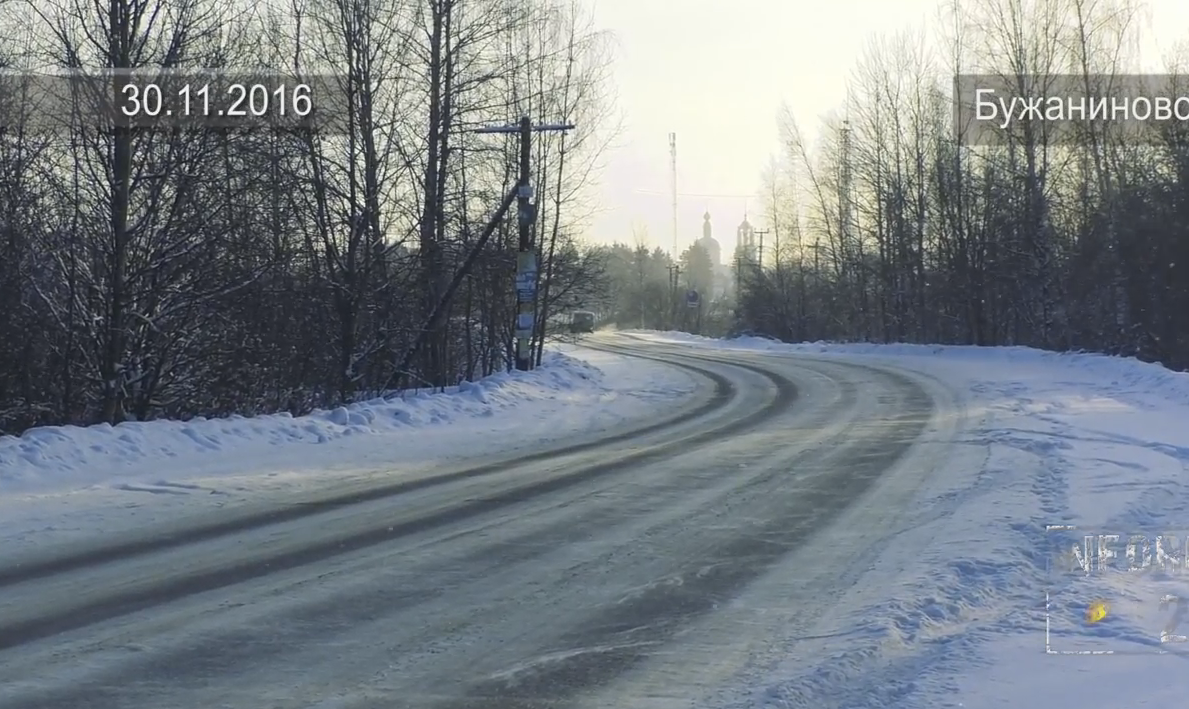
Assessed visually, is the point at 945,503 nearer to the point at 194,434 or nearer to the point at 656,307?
the point at 194,434

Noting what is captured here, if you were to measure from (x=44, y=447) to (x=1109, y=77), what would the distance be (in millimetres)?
37225

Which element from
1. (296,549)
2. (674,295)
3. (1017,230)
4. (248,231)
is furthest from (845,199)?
(674,295)

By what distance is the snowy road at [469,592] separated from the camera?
5.38m

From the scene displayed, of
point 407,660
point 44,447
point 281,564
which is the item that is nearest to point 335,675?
point 407,660

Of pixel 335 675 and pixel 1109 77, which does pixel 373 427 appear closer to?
pixel 335 675

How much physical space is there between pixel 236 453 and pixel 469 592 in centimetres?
679

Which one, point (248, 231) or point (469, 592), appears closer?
point (469, 592)

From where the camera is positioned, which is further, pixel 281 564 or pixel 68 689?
pixel 281 564

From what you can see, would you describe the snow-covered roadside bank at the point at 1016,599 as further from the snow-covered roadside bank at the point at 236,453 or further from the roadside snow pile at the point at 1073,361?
the roadside snow pile at the point at 1073,361

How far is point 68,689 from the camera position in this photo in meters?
5.19

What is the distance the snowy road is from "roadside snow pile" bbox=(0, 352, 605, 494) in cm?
282

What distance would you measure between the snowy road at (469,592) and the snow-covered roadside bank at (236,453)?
33.0 inches

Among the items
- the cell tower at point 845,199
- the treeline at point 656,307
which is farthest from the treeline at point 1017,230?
the treeline at point 656,307

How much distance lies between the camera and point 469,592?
7172 mm
